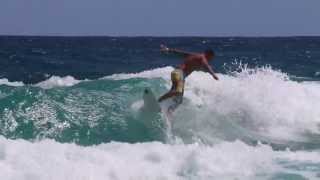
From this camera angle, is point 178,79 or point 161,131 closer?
point 178,79

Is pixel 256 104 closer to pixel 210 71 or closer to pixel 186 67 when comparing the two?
pixel 186 67

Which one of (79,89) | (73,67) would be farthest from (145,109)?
(73,67)

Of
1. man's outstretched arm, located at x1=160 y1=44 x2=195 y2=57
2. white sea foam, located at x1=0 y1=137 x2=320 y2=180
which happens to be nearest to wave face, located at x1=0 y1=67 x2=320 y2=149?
man's outstretched arm, located at x1=160 y1=44 x2=195 y2=57

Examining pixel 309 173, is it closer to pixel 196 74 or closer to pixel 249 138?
pixel 249 138

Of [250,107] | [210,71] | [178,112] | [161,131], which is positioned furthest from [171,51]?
[250,107]

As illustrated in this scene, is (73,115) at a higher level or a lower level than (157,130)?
lower

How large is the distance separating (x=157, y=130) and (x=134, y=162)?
2517mm

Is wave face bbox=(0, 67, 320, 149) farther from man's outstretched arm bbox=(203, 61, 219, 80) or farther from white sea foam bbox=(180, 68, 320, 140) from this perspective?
man's outstretched arm bbox=(203, 61, 219, 80)

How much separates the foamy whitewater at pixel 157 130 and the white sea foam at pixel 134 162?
0.01m

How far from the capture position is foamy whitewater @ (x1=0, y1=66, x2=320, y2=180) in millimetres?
8859

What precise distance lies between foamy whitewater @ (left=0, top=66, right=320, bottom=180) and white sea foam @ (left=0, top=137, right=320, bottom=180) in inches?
0.5

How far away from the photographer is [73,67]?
26578mm

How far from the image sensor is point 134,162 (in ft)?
29.9

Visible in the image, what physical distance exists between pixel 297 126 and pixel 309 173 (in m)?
4.18
